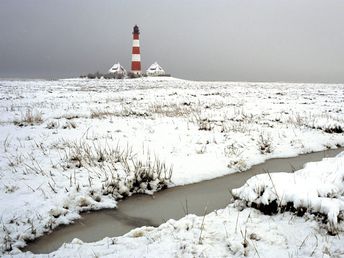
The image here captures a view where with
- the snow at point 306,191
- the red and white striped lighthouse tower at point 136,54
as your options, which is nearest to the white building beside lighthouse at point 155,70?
the red and white striped lighthouse tower at point 136,54

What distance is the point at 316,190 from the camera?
309 cm

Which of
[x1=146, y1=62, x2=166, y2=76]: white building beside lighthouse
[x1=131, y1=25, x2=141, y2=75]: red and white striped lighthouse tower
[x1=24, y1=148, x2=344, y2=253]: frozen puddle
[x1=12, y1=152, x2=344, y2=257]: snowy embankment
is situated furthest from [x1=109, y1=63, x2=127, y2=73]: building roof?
[x1=12, y1=152, x2=344, y2=257]: snowy embankment

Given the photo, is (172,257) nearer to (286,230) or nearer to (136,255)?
(136,255)

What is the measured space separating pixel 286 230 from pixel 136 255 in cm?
147

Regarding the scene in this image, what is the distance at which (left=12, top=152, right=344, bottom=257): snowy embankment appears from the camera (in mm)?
2439

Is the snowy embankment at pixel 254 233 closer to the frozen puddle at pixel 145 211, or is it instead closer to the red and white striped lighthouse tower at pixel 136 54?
the frozen puddle at pixel 145 211

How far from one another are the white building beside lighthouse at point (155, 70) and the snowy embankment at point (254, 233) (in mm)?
51867

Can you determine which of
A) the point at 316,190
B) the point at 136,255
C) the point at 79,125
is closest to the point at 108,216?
the point at 136,255

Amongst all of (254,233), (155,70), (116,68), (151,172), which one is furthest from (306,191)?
(116,68)

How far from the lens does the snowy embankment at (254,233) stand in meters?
2.44

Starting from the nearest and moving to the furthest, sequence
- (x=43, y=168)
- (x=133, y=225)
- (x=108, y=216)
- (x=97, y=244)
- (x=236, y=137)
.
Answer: (x=97, y=244)
(x=133, y=225)
(x=108, y=216)
(x=43, y=168)
(x=236, y=137)

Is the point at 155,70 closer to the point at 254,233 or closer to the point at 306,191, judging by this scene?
the point at 306,191

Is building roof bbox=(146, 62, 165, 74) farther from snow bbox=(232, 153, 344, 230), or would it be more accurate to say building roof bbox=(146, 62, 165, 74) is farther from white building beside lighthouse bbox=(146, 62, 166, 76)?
snow bbox=(232, 153, 344, 230)

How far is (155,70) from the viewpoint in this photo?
55656 mm
